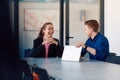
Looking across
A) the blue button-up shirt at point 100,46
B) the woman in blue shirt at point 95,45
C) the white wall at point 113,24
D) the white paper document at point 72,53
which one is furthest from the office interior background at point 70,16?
the white paper document at point 72,53

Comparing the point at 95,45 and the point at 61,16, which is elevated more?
the point at 61,16

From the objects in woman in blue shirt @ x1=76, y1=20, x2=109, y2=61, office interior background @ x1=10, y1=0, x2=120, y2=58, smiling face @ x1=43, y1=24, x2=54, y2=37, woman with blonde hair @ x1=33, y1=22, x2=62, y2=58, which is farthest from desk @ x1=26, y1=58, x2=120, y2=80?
office interior background @ x1=10, y1=0, x2=120, y2=58

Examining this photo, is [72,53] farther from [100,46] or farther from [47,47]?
[47,47]

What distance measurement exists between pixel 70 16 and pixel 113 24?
40.4 inches

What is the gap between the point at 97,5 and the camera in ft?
23.2

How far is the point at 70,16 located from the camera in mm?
6926

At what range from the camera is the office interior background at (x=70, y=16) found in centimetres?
680

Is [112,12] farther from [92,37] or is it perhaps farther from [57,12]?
[92,37]

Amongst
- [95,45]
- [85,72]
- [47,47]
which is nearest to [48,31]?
[47,47]

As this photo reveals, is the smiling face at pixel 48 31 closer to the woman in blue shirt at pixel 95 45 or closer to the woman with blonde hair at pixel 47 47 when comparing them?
the woman with blonde hair at pixel 47 47

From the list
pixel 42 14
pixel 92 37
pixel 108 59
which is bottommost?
pixel 108 59

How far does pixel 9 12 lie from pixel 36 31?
6515mm

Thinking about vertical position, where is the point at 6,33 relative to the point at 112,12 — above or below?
below

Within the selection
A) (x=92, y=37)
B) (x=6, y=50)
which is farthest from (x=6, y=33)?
(x=92, y=37)
